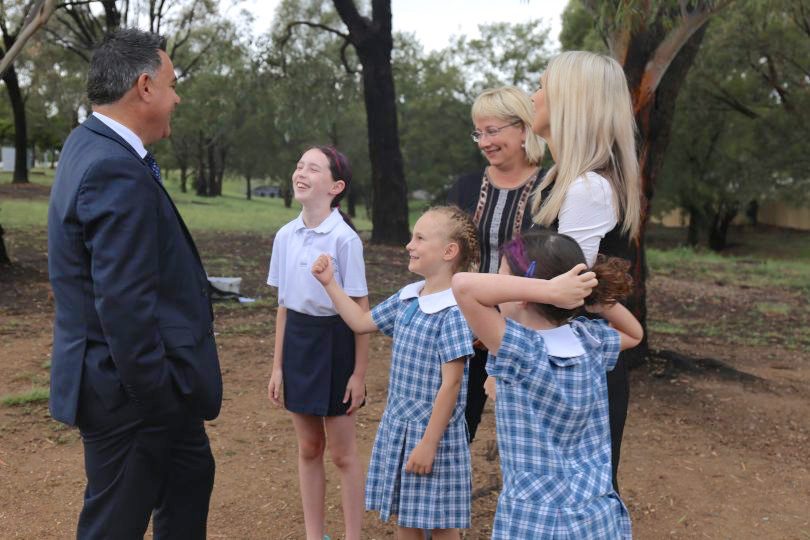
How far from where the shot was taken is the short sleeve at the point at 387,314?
9.61 ft

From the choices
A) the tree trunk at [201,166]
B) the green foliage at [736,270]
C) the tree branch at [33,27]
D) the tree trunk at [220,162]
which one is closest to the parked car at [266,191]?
the tree trunk at [220,162]

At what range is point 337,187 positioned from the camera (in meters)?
3.21

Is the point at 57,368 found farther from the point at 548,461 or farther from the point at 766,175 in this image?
the point at 766,175

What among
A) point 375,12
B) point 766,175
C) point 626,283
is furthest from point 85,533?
point 766,175

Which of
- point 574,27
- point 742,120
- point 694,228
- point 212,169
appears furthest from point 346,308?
point 212,169

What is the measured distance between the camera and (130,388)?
2217 millimetres

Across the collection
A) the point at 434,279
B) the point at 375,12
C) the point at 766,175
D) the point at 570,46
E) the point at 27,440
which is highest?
the point at 570,46

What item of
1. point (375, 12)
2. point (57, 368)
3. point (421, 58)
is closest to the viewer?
point (57, 368)

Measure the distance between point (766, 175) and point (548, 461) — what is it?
21.3 metres

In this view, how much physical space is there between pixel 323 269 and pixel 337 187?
0.48 meters

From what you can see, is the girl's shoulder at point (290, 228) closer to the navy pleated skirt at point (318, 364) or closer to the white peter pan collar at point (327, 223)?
the white peter pan collar at point (327, 223)

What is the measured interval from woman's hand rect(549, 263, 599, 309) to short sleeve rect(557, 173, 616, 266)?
355mm

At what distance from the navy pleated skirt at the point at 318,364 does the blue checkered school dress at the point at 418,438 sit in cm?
34

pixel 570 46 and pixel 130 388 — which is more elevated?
pixel 570 46
